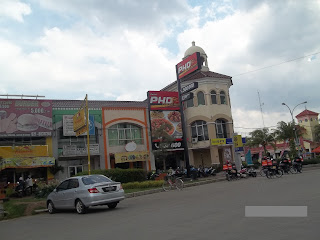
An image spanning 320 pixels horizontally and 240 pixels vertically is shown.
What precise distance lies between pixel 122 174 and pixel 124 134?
1011 cm

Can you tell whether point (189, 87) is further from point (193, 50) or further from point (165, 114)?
point (193, 50)

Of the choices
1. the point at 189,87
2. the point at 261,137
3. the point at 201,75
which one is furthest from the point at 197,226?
the point at 261,137

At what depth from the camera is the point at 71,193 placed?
12.0 meters

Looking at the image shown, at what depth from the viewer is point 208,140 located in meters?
35.3

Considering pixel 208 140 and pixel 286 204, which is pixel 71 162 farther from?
pixel 286 204

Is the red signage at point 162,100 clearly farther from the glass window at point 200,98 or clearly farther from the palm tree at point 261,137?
the palm tree at point 261,137

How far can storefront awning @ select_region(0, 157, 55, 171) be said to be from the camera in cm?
2545

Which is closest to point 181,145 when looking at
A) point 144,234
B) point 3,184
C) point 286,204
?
point 3,184

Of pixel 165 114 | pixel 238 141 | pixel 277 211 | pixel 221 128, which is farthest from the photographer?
pixel 221 128

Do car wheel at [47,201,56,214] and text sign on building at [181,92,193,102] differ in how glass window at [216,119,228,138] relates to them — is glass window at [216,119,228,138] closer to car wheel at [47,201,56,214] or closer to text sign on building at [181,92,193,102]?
text sign on building at [181,92,193,102]

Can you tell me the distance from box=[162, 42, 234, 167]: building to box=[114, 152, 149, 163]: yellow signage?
6.26 m

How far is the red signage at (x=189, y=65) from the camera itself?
26875mm

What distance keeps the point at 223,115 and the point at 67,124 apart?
17.8 meters

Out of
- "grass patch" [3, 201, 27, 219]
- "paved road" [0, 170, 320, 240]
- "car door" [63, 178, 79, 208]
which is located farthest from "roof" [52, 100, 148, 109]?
"paved road" [0, 170, 320, 240]
